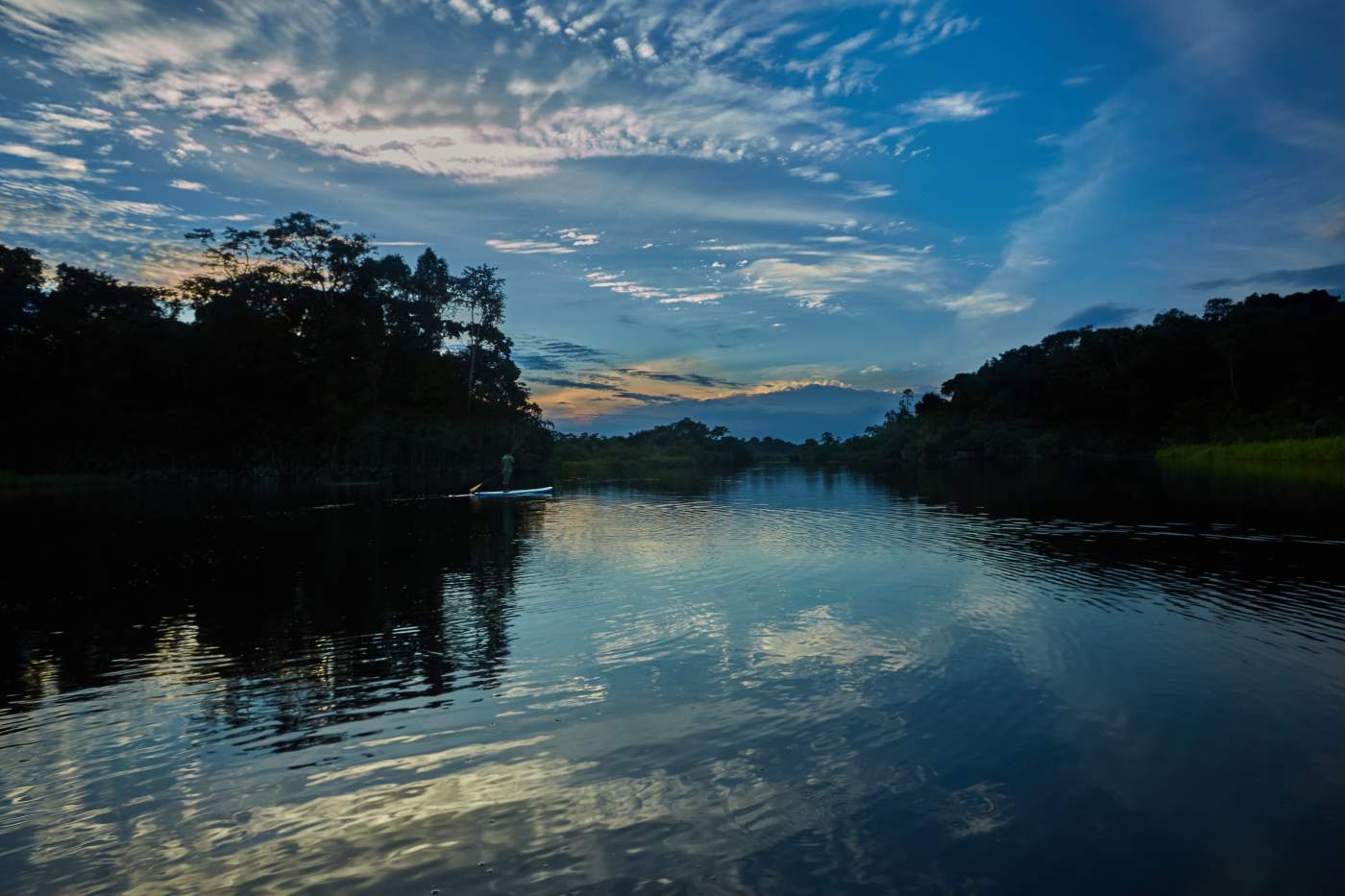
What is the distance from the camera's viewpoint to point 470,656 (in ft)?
37.0

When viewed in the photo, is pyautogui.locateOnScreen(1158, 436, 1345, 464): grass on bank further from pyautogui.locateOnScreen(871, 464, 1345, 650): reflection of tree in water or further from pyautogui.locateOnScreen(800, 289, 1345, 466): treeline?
pyautogui.locateOnScreen(871, 464, 1345, 650): reflection of tree in water

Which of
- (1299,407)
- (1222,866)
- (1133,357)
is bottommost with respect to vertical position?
(1222,866)

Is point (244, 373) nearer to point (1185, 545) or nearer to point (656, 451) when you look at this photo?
point (656, 451)

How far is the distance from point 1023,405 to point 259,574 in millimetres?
114723

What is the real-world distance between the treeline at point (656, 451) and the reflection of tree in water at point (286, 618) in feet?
210

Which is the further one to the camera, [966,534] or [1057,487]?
[1057,487]

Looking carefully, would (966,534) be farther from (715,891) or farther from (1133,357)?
(1133,357)

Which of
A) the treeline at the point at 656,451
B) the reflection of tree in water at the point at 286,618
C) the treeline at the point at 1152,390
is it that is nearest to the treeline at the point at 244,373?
the treeline at the point at 656,451

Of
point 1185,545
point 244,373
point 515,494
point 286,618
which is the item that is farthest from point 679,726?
point 244,373

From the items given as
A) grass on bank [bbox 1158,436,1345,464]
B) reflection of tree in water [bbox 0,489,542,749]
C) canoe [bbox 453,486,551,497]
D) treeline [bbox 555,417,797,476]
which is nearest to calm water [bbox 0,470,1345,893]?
reflection of tree in water [bbox 0,489,542,749]

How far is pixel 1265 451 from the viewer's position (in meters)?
67.6

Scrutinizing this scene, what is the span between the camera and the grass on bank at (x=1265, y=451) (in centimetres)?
5750

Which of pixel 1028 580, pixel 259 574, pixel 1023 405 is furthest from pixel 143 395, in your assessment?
pixel 1023 405

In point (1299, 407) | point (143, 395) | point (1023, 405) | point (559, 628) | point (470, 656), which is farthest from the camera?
point (1023, 405)
